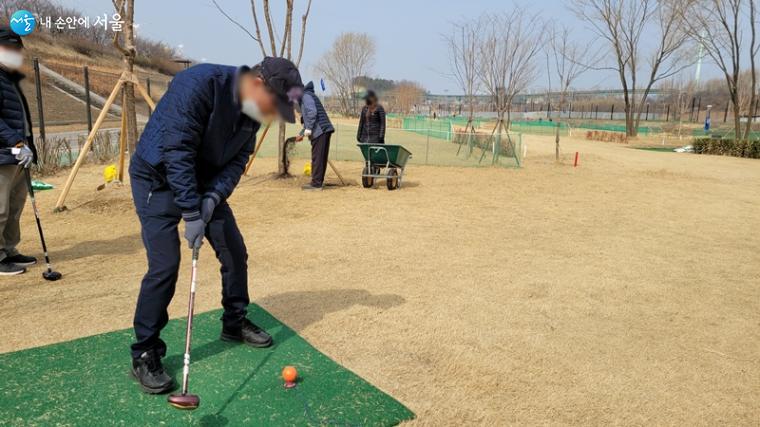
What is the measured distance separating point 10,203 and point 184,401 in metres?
3.28

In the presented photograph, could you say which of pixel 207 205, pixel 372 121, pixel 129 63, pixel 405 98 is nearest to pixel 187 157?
pixel 207 205

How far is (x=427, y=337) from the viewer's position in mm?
3645

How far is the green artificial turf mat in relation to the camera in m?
2.54

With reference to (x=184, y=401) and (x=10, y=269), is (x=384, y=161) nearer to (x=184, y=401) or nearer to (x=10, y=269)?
(x=10, y=269)

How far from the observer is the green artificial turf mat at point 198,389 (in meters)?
2.54

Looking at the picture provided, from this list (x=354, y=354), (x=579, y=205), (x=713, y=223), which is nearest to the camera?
(x=354, y=354)

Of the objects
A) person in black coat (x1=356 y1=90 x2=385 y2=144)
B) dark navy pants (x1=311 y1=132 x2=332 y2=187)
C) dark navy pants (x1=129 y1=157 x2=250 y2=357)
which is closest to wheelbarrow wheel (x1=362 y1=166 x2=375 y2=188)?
person in black coat (x1=356 y1=90 x2=385 y2=144)

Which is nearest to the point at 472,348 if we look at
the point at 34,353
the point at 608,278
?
the point at 608,278

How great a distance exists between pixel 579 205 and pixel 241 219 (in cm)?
560

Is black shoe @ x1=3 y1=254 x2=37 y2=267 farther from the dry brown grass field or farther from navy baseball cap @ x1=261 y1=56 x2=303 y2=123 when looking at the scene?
navy baseball cap @ x1=261 y1=56 x2=303 y2=123

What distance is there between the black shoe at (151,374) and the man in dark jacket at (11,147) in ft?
8.52

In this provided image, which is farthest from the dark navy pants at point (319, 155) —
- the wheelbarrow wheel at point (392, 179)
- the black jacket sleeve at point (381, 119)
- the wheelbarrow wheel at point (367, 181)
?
the black jacket sleeve at point (381, 119)

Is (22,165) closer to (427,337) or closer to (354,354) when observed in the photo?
(354,354)

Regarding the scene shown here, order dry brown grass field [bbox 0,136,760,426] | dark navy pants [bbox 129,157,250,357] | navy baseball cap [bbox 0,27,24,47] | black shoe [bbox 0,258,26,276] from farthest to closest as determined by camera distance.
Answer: black shoe [bbox 0,258,26,276]
navy baseball cap [bbox 0,27,24,47]
dry brown grass field [bbox 0,136,760,426]
dark navy pants [bbox 129,157,250,357]
